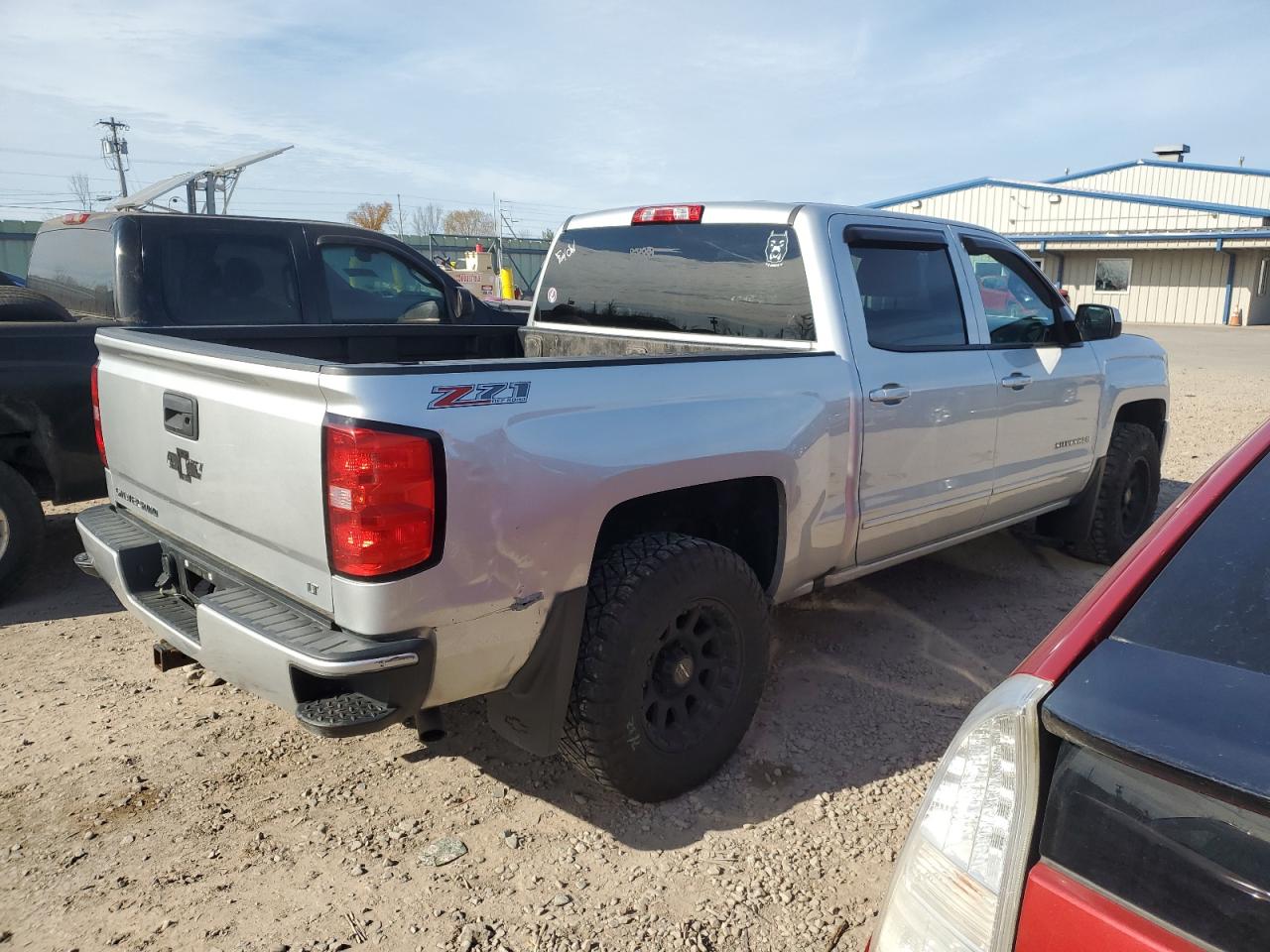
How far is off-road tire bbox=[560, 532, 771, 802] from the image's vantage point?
8.91ft

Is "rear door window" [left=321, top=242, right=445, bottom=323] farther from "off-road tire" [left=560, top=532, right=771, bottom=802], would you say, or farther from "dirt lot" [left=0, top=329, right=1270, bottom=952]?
"off-road tire" [left=560, top=532, right=771, bottom=802]

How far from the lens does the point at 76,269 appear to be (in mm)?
5672

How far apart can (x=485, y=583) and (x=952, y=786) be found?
4.41 feet

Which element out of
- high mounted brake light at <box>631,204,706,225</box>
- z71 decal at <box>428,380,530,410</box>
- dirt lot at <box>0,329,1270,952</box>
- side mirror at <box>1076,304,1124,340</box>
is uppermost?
high mounted brake light at <box>631,204,706,225</box>

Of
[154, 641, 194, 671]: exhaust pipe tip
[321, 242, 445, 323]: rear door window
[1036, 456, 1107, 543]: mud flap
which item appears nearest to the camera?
[154, 641, 194, 671]: exhaust pipe tip

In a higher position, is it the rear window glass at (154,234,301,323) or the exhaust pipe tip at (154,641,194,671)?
the rear window glass at (154,234,301,323)

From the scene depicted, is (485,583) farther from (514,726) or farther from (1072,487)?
(1072,487)

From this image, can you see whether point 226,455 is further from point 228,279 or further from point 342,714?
point 228,279

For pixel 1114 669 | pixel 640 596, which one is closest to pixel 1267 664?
pixel 1114 669

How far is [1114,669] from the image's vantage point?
1.32m

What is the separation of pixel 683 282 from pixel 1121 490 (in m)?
3.04

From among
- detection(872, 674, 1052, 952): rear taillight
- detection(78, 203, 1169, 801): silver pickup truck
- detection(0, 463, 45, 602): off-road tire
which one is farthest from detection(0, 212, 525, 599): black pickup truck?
detection(872, 674, 1052, 952): rear taillight

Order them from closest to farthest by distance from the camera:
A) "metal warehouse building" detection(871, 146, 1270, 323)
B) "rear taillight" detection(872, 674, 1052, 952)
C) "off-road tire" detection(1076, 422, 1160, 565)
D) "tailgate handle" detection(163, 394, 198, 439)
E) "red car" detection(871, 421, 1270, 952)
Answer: "red car" detection(871, 421, 1270, 952) < "rear taillight" detection(872, 674, 1052, 952) < "tailgate handle" detection(163, 394, 198, 439) < "off-road tire" detection(1076, 422, 1160, 565) < "metal warehouse building" detection(871, 146, 1270, 323)

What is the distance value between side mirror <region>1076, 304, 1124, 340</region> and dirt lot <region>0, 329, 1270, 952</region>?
5.60 feet
